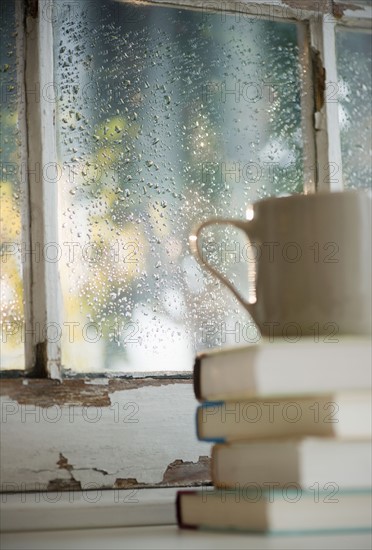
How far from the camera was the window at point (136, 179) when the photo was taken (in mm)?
1439

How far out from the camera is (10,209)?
1459mm

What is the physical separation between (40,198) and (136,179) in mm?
169

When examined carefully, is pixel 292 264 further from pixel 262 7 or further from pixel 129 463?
pixel 262 7

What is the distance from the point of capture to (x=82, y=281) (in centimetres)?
148

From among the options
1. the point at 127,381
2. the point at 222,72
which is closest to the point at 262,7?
the point at 222,72

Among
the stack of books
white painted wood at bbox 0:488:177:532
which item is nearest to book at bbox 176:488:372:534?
the stack of books

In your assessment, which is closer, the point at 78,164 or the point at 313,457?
the point at 313,457

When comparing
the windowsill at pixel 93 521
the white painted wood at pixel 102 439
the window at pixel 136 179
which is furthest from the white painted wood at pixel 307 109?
the windowsill at pixel 93 521

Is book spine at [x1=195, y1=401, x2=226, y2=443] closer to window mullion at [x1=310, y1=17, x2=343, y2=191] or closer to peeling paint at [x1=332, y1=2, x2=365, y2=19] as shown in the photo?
window mullion at [x1=310, y1=17, x2=343, y2=191]

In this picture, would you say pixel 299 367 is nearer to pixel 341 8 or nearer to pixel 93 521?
pixel 93 521

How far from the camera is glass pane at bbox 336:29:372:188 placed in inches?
66.2

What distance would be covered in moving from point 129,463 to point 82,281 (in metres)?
0.29

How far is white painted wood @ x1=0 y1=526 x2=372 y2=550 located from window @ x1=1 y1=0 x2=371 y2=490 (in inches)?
8.2

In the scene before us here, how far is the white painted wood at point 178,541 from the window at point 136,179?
8.2 inches
